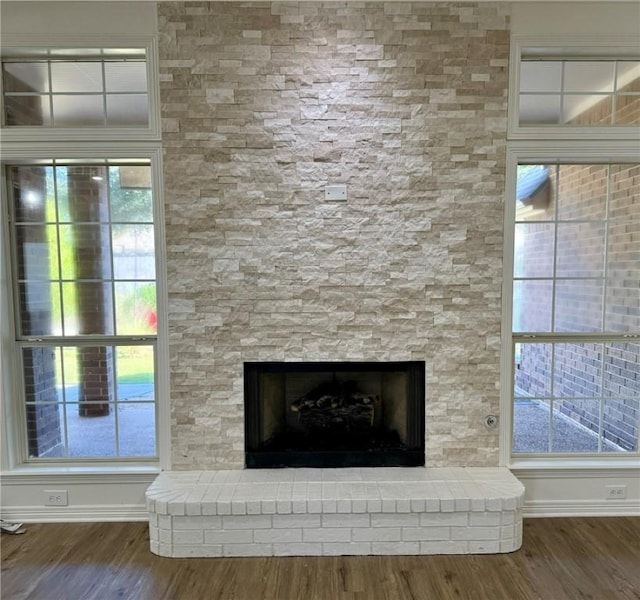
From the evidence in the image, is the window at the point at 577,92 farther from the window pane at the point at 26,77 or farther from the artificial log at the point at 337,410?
the window pane at the point at 26,77

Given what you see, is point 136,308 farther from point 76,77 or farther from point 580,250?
point 580,250

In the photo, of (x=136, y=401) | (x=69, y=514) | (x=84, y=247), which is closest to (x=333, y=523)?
(x=136, y=401)

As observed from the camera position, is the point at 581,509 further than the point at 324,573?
Yes

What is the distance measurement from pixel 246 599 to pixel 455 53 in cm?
307

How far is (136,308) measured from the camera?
101 inches

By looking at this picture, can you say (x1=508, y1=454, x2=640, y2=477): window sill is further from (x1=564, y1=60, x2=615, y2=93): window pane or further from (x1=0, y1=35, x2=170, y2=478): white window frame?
(x1=564, y1=60, x2=615, y2=93): window pane

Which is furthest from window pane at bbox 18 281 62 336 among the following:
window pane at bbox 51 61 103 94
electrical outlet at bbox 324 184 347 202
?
electrical outlet at bbox 324 184 347 202

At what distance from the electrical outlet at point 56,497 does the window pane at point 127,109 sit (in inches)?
89.8

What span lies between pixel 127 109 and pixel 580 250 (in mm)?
2957

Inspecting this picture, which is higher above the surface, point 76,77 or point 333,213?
point 76,77

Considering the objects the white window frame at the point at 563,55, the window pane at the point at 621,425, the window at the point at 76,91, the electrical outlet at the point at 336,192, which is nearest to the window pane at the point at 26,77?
the window at the point at 76,91

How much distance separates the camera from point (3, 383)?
2.53 metres

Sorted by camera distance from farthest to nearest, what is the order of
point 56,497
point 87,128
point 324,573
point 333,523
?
point 56,497, point 87,128, point 333,523, point 324,573

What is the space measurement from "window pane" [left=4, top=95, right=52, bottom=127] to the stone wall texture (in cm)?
77
